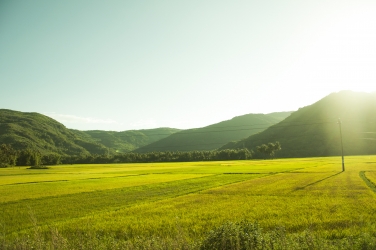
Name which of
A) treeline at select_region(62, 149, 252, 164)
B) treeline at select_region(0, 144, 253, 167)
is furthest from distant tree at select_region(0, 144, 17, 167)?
treeline at select_region(62, 149, 252, 164)

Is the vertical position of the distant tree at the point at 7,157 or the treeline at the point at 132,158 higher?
the distant tree at the point at 7,157

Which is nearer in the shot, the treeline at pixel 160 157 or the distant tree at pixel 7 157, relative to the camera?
the distant tree at pixel 7 157

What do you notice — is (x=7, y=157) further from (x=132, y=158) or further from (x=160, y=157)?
(x=160, y=157)

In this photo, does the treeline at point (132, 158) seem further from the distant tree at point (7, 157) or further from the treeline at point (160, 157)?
the distant tree at point (7, 157)

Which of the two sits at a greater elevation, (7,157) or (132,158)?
(7,157)

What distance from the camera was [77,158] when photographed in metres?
167

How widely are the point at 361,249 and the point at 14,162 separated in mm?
161825

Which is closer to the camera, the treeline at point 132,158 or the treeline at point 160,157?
the treeline at point 132,158

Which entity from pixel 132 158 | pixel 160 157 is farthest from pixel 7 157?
pixel 160 157

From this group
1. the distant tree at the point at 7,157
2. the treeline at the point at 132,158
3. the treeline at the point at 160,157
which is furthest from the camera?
the treeline at the point at 160,157

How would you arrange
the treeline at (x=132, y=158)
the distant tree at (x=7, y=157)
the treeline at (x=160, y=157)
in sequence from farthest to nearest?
the treeline at (x=160, y=157) → the treeline at (x=132, y=158) → the distant tree at (x=7, y=157)

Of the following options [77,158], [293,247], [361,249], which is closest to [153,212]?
[293,247]

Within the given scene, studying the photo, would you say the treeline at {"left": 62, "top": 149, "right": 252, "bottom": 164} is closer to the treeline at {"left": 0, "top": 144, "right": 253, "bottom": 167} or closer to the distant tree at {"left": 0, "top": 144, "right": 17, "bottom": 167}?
the treeline at {"left": 0, "top": 144, "right": 253, "bottom": 167}

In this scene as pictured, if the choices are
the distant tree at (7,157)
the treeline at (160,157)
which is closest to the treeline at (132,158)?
the treeline at (160,157)
